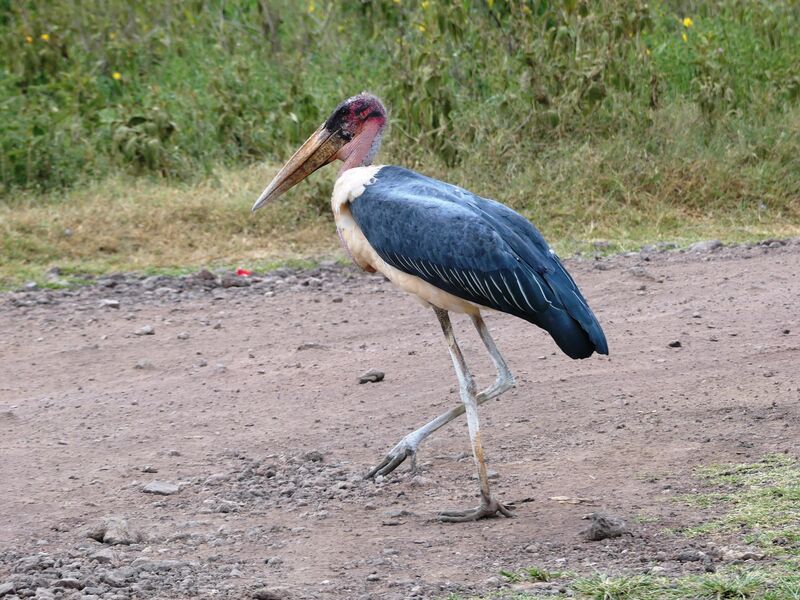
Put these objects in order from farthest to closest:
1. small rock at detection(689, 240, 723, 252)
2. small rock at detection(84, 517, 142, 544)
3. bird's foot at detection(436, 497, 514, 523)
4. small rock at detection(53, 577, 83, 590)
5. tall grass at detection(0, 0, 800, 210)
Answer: tall grass at detection(0, 0, 800, 210)
small rock at detection(689, 240, 723, 252)
bird's foot at detection(436, 497, 514, 523)
small rock at detection(84, 517, 142, 544)
small rock at detection(53, 577, 83, 590)

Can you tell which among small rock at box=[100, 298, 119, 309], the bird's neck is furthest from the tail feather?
small rock at box=[100, 298, 119, 309]

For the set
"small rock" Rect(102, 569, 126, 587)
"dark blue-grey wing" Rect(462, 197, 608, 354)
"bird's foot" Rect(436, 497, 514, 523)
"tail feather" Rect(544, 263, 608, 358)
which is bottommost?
"bird's foot" Rect(436, 497, 514, 523)

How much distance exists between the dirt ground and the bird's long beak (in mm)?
870

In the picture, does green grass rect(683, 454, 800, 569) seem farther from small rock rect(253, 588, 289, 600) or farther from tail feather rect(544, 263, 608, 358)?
small rock rect(253, 588, 289, 600)

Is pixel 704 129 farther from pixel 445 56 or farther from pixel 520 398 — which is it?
pixel 520 398

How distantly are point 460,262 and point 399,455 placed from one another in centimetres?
68

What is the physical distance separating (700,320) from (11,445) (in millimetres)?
2934

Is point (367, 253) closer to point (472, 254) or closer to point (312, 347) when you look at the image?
point (472, 254)

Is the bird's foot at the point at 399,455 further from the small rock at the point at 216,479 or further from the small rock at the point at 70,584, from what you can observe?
the small rock at the point at 70,584

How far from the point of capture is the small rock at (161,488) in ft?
13.4

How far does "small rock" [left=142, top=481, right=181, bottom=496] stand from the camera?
410 cm

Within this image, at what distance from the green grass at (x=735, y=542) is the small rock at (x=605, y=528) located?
16 cm

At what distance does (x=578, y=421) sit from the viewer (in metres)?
4.62

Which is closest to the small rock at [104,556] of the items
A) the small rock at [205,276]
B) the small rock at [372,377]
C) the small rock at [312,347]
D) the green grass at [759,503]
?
the green grass at [759,503]
